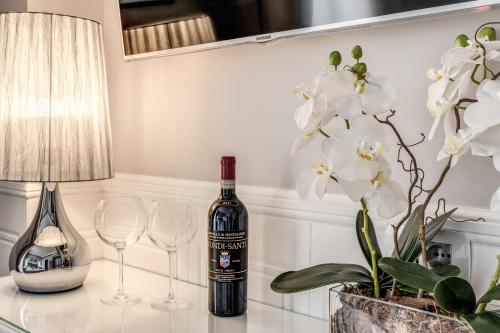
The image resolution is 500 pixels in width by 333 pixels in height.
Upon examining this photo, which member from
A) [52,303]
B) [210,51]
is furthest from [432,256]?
[52,303]

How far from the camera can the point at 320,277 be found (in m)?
1.00

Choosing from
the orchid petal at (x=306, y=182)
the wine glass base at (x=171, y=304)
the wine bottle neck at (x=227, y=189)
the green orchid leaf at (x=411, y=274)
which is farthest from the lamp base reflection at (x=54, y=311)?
the green orchid leaf at (x=411, y=274)

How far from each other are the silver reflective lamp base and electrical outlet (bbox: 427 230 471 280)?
0.89 m

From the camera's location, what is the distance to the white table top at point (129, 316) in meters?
1.19

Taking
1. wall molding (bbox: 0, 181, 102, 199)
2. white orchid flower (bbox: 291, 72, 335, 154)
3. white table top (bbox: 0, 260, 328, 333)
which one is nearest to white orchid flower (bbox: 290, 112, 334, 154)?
white orchid flower (bbox: 291, 72, 335, 154)

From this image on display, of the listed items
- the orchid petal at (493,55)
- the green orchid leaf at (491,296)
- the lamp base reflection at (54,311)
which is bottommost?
the lamp base reflection at (54,311)

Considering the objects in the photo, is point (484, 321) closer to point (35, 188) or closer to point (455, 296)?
point (455, 296)

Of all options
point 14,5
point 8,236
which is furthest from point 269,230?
point 14,5

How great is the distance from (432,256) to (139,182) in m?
0.94

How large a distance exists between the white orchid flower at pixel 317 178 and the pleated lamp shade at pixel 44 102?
2.17ft

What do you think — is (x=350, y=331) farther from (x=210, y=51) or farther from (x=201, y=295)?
(x=210, y=51)

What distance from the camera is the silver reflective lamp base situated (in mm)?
1427

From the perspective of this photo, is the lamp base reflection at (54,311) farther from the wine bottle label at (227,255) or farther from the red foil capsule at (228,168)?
the red foil capsule at (228,168)

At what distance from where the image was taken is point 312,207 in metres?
1.27
